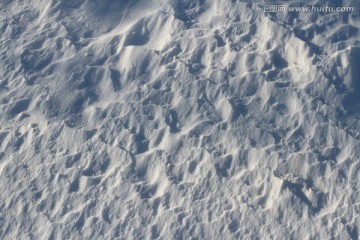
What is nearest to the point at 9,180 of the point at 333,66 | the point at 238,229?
the point at 238,229

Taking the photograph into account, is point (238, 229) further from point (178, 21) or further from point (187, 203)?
point (178, 21)

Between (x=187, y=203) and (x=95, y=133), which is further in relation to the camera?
(x=95, y=133)

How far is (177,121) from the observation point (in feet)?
17.7

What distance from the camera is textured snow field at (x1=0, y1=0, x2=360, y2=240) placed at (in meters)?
4.90

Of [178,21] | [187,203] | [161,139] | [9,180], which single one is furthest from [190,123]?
[9,180]

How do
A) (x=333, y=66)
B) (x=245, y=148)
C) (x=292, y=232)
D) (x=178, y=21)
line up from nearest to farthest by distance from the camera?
1. (x=292, y=232)
2. (x=245, y=148)
3. (x=333, y=66)
4. (x=178, y=21)

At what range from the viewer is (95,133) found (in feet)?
17.7

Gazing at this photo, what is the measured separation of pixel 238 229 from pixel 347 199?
100 centimetres

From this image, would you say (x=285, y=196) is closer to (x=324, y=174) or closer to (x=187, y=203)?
(x=324, y=174)

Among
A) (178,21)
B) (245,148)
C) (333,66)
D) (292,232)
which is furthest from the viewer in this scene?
(178,21)

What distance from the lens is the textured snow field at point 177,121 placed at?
4902 millimetres

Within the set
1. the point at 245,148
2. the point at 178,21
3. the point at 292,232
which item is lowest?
the point at 292,232

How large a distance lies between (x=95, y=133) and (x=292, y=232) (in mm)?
2055

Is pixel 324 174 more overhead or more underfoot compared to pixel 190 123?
more underfoot
